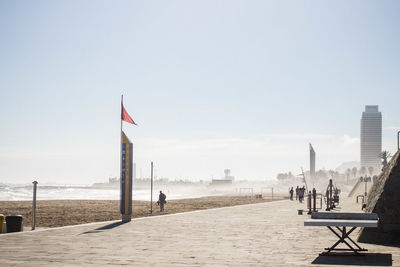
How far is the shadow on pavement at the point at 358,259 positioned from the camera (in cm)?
883

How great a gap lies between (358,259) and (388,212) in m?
2.80

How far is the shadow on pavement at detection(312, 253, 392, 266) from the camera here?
29.0ft

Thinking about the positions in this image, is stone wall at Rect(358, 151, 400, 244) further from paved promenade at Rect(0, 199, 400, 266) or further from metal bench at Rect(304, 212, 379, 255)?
metal bench at Rect(304, 212, 379, 255)

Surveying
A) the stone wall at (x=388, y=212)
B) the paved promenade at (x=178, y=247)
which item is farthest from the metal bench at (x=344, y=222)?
the stone wall at (x=388, y=212)

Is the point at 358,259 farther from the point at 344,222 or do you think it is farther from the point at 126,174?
the point at 126,174

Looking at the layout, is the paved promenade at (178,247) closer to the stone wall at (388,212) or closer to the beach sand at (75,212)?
the stone wall at (388,212)

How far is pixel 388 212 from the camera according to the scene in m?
11.6

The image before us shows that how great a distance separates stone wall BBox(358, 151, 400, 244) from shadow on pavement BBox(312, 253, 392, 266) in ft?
6.39

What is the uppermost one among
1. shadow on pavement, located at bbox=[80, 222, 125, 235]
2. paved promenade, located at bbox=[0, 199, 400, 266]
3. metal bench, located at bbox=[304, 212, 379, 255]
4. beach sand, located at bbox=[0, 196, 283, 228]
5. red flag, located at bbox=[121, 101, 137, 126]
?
red flag, located at bbox=[121, 101, 137, 126]

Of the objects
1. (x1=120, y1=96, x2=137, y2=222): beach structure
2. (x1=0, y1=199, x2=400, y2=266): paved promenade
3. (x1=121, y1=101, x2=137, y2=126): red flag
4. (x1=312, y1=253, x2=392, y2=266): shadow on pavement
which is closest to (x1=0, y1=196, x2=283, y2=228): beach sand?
(x1=120, y1=96, x2=137, y2=222): beach structure

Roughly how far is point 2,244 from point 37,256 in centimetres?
240

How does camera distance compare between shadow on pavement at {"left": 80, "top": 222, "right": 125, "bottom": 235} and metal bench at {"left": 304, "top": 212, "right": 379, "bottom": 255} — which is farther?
shadow on pavement at {"left": 80, "top": 222, "right": 125, "bottom": 235}

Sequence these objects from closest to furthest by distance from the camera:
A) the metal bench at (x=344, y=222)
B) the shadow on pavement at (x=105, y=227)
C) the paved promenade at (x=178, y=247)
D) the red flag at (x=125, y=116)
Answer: the paved promenade at (x=178, y=247)
the metal bench at (x=344, y=222)
the shadow on pavement at (x=105, y=227)
the red flag at (x=125, y=116)

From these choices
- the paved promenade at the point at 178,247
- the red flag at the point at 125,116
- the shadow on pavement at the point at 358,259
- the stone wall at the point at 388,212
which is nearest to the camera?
the shadow on pavement at the point at 358,259
